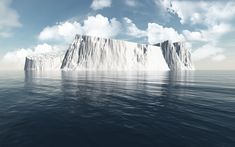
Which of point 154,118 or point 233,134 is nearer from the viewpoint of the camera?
point 233,134

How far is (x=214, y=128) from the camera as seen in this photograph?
1078 cm

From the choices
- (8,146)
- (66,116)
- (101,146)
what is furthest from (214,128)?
(8,146)

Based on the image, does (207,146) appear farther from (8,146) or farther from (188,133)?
(8,146)

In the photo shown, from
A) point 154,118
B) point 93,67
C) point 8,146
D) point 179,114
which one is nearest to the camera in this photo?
point 8,146

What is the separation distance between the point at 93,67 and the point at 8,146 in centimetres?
18636

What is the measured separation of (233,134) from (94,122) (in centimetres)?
1045

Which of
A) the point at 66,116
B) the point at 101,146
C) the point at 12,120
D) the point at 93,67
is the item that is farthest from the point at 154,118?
the point at 93,67

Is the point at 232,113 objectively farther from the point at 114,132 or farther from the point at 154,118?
the point at 114,132

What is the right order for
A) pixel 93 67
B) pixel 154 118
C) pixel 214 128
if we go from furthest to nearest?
pixel 93 67
pixel 154 118
pixel 214 128

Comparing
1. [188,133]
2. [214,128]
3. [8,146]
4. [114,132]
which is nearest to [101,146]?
[114,132]

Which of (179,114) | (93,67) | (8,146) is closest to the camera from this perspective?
(8,146)

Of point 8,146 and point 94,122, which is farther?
point 94,122

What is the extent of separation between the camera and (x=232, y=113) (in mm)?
14195

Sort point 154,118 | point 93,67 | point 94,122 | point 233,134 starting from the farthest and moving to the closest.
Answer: point 93,67, point 154,118, point 94,122, point 233,134
